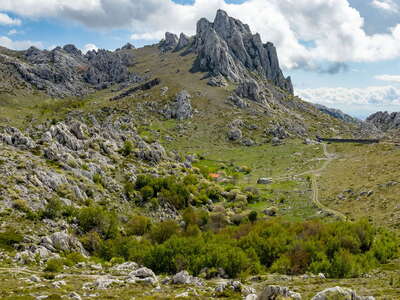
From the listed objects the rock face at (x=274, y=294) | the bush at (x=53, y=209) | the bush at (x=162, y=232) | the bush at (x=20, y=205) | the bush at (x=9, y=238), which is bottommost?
the bush at (x=162, y=232)

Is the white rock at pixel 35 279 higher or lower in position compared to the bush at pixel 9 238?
lower

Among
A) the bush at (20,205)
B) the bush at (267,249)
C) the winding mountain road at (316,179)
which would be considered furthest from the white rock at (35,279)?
the winding mountain road at (316,179)

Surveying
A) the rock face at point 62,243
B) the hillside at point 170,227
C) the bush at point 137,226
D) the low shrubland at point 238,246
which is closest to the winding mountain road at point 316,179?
the hillside at point 170,227

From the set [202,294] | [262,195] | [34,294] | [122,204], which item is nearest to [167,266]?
[202,294]

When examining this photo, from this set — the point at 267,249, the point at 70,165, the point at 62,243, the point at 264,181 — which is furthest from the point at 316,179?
the point at 62,243

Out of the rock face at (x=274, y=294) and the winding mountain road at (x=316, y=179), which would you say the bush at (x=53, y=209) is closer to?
the rock face at (x=274, y=294)

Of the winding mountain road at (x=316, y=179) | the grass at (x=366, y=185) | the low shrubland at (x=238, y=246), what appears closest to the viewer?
the low shrubland at (x=238, y=246)

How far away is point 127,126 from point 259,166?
8747 cm

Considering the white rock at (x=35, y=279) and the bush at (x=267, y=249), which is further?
the bush at (x=267, y=249)

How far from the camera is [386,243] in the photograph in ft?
168

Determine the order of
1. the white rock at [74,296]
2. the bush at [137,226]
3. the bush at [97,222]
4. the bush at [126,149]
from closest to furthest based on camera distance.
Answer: the white rock at [74,296] < the bush at [97,222] < the bush at [137,226] < the bush at [126,149]

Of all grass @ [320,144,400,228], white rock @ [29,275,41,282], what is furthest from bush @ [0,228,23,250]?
grass @ [320,144,400,228]

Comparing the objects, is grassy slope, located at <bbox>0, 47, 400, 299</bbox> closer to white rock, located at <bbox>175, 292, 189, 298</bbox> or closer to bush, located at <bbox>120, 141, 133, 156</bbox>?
white rock, located at <bbox>175, 292, 189, 298</bbox>

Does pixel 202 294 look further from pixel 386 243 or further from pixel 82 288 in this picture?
pixel 386 243
